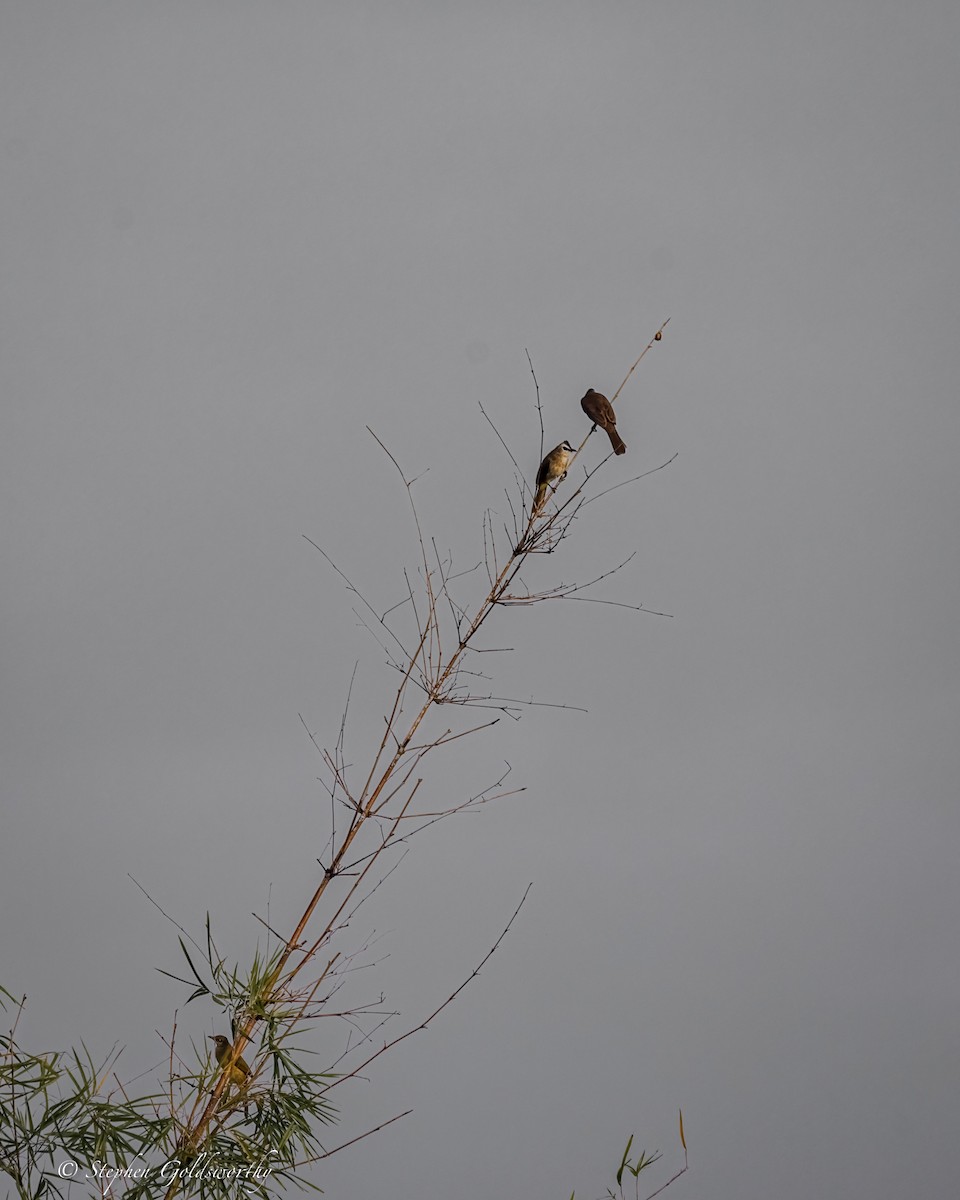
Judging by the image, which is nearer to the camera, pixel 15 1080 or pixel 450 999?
pixel 450 999

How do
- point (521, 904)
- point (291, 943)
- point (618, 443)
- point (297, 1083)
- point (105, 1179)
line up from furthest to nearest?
1. point (618, 443)
2. point (297, 1083)
3. point (105, 1179)
4. point (291, 943)
5. point (521, 904)

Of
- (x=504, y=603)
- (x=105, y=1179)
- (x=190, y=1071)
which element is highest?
(x=504, y=603)

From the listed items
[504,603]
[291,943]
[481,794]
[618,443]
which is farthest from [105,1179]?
[618,443]

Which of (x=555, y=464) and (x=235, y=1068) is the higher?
(x=555, y=464)

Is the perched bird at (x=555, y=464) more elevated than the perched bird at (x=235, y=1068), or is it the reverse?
the perched bird at (x=555, y=464)

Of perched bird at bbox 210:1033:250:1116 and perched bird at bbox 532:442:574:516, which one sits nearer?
perched bird at bbox 210:1033:250:1116

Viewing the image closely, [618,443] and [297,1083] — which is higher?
[618,443]

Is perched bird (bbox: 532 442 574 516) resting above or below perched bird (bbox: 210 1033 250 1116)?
above

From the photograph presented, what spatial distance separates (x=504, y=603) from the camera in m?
3.10

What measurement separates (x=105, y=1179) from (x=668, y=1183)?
148 cm

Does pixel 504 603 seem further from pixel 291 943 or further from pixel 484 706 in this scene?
pixel 291 943

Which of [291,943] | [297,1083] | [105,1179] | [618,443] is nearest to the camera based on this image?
[291,943]

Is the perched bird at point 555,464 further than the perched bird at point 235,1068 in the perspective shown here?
Yes

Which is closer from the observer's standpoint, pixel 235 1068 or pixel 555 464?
pixel 235 1068
